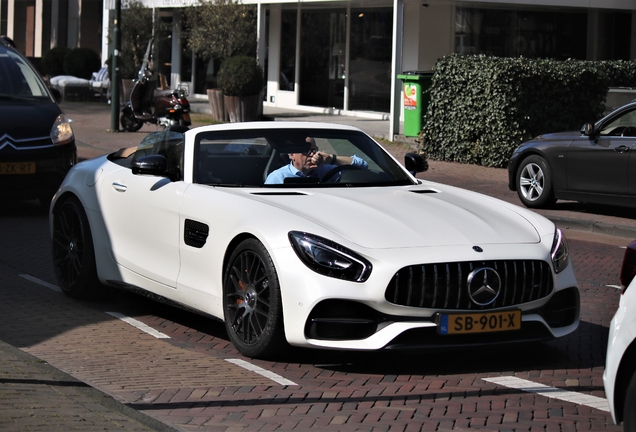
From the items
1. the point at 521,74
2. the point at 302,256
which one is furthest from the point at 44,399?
the point at 521,74

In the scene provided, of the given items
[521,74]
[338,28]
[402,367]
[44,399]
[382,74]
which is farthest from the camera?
[338,28]

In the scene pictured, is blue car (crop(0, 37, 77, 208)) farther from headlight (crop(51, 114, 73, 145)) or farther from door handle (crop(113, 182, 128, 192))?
door handle (crop(113, 182, 128, 192))

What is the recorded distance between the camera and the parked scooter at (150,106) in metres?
21.5

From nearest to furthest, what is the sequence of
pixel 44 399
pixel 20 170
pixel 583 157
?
1. pixel 44 399
2. pixel 20 170
3. pixel 583 157

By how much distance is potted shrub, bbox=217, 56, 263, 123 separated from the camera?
2464cm

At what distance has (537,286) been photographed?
561 centimetres

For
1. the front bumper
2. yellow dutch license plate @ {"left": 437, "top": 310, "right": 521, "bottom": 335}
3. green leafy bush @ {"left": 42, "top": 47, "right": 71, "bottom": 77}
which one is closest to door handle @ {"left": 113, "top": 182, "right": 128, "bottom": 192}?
the front bumper

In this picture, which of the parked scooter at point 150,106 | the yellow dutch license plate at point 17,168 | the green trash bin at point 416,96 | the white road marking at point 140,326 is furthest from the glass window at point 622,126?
the parked scooter at point 150,106

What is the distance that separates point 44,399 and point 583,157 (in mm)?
9210

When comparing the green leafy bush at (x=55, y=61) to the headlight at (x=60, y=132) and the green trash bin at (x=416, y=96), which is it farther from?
the headlight at (x=60, y=132)

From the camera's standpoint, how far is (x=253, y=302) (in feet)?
19.0

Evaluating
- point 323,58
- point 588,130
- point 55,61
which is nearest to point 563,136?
point 588,130

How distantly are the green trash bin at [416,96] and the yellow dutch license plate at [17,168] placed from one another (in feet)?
31.3

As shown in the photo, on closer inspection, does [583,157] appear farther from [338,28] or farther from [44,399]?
[338,28]
